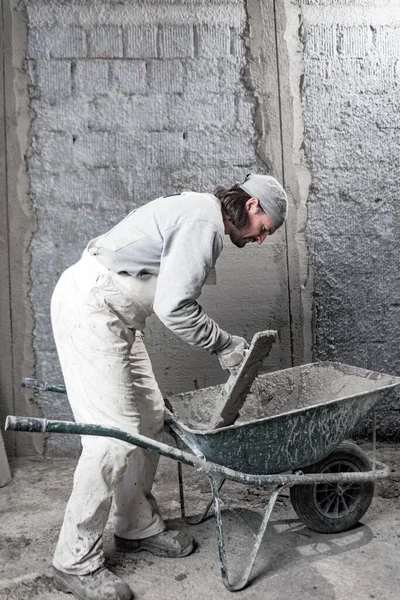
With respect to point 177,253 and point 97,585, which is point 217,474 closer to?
point 97,585

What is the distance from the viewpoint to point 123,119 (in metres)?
3.68

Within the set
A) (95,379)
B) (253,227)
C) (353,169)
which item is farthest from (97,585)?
(353,169)

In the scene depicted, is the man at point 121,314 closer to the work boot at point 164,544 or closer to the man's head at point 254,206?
the man's head at point 254,206

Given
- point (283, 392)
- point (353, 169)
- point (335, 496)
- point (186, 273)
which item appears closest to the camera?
point (186, 273)

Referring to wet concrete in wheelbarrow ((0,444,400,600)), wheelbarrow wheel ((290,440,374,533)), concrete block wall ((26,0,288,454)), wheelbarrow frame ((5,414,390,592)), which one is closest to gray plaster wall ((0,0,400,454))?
concrete block wall ((26,0,288,454))

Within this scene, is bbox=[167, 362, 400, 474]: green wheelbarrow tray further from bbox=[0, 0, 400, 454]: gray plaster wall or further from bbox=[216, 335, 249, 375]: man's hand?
bbox=[0, 0, 400, 454]: gray plaster wall

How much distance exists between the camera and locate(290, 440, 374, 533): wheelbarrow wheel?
2.75m

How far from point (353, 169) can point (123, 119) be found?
4.64 ft

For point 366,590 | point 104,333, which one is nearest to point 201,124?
point 104,333

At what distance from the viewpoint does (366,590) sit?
240cm

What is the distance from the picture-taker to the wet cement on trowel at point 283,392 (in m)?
2.92

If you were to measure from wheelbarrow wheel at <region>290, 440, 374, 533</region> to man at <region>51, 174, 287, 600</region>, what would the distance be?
713 millimetres

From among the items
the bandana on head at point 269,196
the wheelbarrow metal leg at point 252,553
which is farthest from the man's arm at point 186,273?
the wheelbarrow metal leg at point 252,553

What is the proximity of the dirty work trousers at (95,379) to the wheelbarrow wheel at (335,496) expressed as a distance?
2.79 ft
